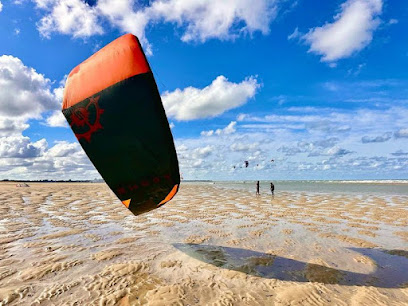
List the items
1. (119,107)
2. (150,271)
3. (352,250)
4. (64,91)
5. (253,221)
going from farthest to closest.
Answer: (253,221), (352,250), (150,271), (64,91), (119,107)

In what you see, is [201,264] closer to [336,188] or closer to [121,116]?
[121,116]

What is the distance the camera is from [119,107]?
461 cm

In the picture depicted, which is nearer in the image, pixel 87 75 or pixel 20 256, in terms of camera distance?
pixel 87 75

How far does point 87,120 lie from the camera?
4.77 metres

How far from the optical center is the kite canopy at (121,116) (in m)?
4.58

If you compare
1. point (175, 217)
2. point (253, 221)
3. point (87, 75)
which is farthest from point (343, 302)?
point (175, 217)

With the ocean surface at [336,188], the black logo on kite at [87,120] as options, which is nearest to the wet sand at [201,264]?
the black logo on kite at [87,120]

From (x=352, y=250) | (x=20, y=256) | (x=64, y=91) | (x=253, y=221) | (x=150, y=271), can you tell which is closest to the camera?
(x=64, y=91)

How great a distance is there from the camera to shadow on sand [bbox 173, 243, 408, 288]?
6195 millimetres

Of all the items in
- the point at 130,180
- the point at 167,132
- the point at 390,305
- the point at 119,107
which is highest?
the point at 119,107

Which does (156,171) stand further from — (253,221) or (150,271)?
(253,221)


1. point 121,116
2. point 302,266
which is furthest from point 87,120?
point 302,266

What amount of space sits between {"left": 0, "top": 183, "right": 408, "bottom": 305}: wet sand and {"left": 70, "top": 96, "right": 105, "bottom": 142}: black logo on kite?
340 cm

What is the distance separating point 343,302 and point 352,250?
412 centimetres
